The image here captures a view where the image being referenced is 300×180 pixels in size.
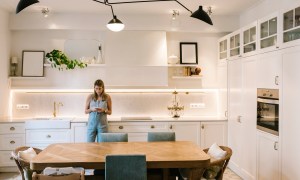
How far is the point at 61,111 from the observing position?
232 inches

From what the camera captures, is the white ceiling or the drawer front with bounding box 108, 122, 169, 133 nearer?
the white ceiling

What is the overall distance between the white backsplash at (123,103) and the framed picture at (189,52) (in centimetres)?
67

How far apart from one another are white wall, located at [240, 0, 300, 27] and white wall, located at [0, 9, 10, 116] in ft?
14.0

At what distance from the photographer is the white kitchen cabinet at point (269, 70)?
3.68 m

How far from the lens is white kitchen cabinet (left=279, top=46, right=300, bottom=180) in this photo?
3.27 m

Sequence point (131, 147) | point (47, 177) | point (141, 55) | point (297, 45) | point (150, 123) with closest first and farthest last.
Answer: point (47, 177)
point (297, 45)
point (131, 147)
point (150, 123)
point (141, 55)

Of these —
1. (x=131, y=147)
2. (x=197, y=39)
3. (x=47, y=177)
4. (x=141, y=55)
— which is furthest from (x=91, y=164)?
Answer: (x=197, y=39)

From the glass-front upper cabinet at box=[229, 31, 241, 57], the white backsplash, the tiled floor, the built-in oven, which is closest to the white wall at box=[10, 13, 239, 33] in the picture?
the glass-front upper cabinet at box=[229, 31, 241, 57]

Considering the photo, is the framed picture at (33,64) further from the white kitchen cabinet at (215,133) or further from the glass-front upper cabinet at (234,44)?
the glass-front upper cabinet at (234,44)

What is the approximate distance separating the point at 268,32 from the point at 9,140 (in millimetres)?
4354

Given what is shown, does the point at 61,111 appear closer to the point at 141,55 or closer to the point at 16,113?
the point at 16,113

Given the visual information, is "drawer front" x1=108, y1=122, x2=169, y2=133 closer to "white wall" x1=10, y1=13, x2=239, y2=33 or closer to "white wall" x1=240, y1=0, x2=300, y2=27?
"white wall" x1=10, y1=13, x2=239, y2=33

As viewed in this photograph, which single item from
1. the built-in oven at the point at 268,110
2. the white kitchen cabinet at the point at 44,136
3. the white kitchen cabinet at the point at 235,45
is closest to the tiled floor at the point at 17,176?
the white kitchen cabinet at the point at 44,136

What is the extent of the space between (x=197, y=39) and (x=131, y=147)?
3.18m
